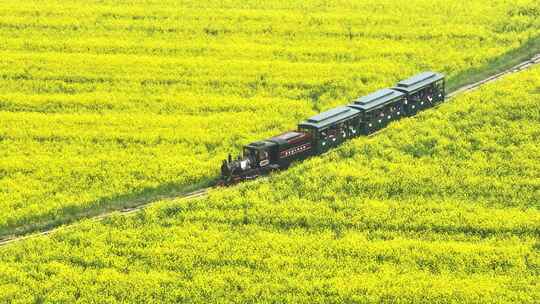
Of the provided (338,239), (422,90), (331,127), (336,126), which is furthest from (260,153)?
(422,90)

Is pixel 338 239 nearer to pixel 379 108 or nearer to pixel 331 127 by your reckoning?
pixel 331 127

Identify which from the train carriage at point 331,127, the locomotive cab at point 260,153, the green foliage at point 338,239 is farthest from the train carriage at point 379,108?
the locomotive cab at point 260,153

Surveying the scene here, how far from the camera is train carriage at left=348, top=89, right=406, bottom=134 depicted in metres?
54.8

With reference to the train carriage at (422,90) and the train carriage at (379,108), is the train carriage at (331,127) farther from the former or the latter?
the train carriage at (422,90)

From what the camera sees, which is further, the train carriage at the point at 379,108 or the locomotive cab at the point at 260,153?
the train carriage at the point at 379,108

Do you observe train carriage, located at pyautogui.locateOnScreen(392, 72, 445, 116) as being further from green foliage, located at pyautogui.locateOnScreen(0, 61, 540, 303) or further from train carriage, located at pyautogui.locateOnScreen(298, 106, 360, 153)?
train carriage, located at pyautogui.locateOnScreen(298, 106, 360, 153)

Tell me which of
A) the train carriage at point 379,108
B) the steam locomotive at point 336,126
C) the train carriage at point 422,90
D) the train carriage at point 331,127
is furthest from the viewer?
the train carriage at point 422,90

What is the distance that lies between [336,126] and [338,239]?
10983 mm

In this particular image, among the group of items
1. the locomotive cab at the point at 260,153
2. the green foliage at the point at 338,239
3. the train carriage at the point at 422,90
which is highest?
the train carriage at the point at 422,90

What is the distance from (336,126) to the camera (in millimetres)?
53031

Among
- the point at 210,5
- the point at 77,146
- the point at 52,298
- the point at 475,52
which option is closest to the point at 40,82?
the point at 77,146

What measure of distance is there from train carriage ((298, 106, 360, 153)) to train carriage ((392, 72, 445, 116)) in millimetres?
5163

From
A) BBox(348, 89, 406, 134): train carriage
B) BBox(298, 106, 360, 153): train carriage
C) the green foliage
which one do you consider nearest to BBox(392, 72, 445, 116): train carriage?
BBox(348, 89, 406, 134): train carriage

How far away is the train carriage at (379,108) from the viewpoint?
54.8 meters
